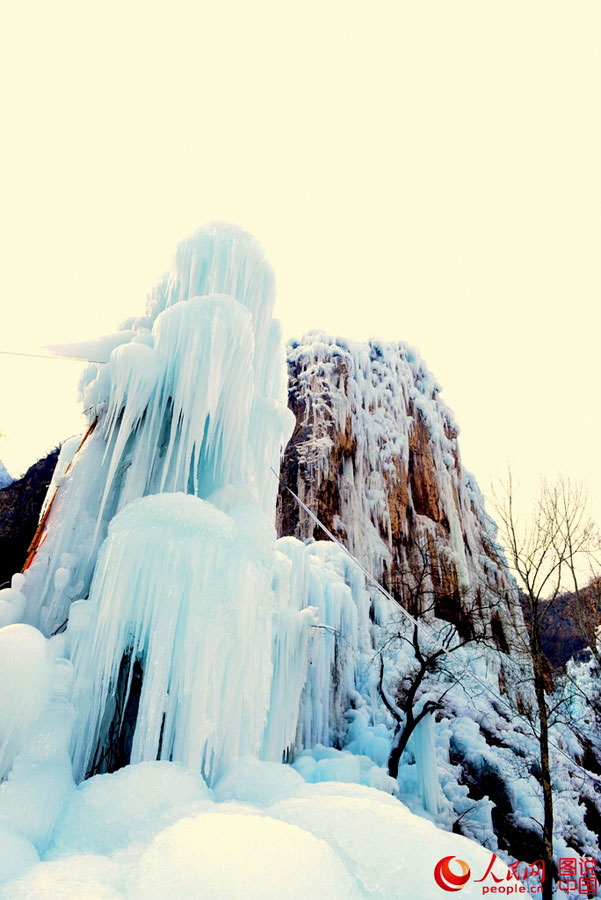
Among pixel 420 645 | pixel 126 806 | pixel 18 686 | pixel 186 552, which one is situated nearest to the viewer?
pixel 126 806

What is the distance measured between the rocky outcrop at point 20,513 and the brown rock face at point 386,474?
745 centimetres

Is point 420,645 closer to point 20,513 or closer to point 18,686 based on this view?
point 18,686

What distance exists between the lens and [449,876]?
1.61 meters

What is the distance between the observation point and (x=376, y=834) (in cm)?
178

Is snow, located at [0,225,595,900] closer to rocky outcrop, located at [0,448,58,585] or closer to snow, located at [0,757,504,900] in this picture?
snow, located at [0,757,504,900]

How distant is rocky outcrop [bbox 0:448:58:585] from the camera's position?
12.7 m

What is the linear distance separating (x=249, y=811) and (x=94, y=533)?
2624mm

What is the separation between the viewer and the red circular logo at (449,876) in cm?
157

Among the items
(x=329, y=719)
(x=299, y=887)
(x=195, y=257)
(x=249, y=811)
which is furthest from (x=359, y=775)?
(x=195, y=257)

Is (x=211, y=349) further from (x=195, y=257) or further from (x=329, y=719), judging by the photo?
(x=329, y=719)

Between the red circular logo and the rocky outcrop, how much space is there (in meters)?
13.3

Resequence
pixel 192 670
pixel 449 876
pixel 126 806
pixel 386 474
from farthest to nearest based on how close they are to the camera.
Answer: pixel 386 474 → pixel 192 670 → pixel 126 806 → pixel 449 876

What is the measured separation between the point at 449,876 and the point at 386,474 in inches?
565

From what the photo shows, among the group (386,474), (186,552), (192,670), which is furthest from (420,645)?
(186,552)
